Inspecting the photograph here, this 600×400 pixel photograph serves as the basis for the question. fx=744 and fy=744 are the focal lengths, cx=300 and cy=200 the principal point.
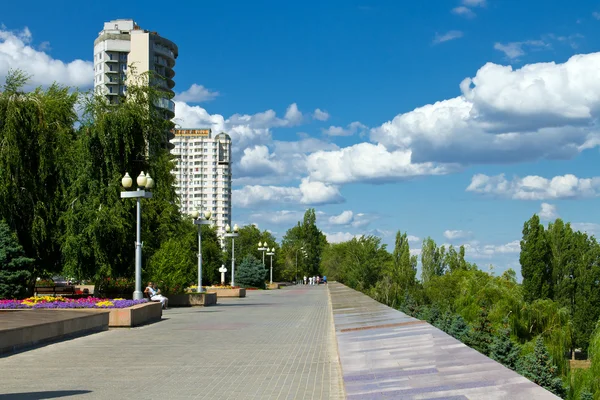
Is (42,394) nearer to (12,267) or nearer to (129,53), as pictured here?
(12,267)

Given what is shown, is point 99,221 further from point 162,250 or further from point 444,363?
point 444,363

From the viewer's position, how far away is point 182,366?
38.5 ft

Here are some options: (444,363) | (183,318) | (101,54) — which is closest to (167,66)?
(101,54)

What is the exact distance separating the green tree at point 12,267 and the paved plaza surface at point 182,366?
7.09m

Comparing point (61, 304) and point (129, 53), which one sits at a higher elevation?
point (129, 53)

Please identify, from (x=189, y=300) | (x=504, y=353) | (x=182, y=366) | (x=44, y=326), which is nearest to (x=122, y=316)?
(x=44, y=326)

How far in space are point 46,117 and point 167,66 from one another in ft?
256

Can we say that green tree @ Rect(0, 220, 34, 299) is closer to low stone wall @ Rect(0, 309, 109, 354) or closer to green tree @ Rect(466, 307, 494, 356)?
low stone wall @ Rect(0, 309, 109, 354)

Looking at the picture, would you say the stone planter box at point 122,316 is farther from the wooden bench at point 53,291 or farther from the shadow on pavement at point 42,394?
the shadow on pavement at point 42,394

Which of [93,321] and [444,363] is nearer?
[444,363]

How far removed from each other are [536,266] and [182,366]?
6127 cm

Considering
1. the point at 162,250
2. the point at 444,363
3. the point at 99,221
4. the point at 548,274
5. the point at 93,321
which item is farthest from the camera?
the point at 548,274

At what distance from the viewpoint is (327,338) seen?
16.5 meters

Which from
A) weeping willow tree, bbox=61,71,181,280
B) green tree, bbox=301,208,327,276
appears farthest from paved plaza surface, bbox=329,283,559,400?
green tree, bbox=301,208,327,276
